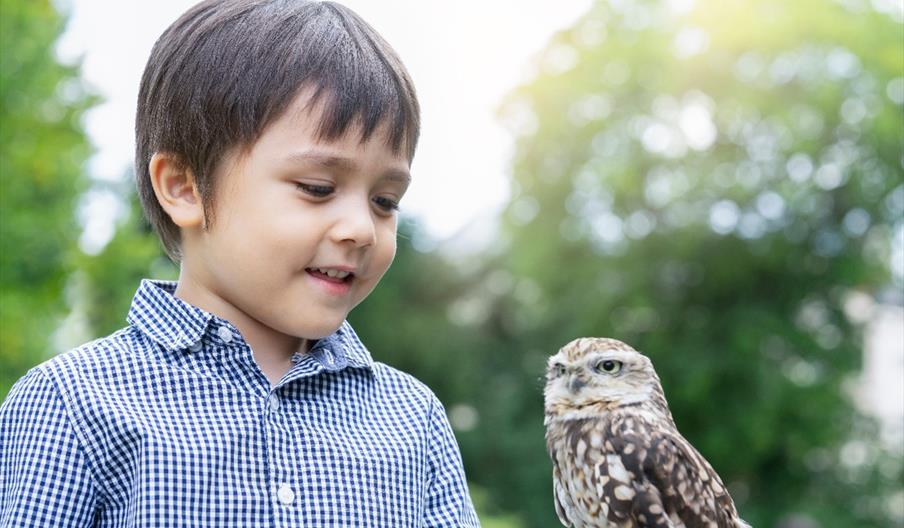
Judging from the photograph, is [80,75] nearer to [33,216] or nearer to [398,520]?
[33,216]

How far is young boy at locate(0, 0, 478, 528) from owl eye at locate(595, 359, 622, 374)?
41 centimetres

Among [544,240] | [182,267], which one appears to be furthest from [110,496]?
[544,240]

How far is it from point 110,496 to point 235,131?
2.27 ft

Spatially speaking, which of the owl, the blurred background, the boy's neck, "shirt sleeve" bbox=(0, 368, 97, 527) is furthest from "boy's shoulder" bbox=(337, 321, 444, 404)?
the blurred background

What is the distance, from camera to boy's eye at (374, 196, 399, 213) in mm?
2020

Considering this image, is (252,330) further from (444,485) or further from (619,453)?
(619,453)

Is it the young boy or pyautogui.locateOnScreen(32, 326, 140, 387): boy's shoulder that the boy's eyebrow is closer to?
the young boy

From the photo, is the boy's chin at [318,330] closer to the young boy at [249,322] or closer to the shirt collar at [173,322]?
the young boy at [249,322]

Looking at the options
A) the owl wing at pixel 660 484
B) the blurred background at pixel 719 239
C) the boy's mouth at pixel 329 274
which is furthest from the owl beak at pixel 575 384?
the blurred background at pixel 719 239

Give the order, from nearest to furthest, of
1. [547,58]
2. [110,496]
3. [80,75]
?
[110,496], [80,75], [547,58]

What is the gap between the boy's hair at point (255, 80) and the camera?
195cm

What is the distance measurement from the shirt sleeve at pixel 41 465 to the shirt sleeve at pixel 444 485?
26.7 inches

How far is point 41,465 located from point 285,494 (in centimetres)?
42

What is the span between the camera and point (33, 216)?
306 inches
